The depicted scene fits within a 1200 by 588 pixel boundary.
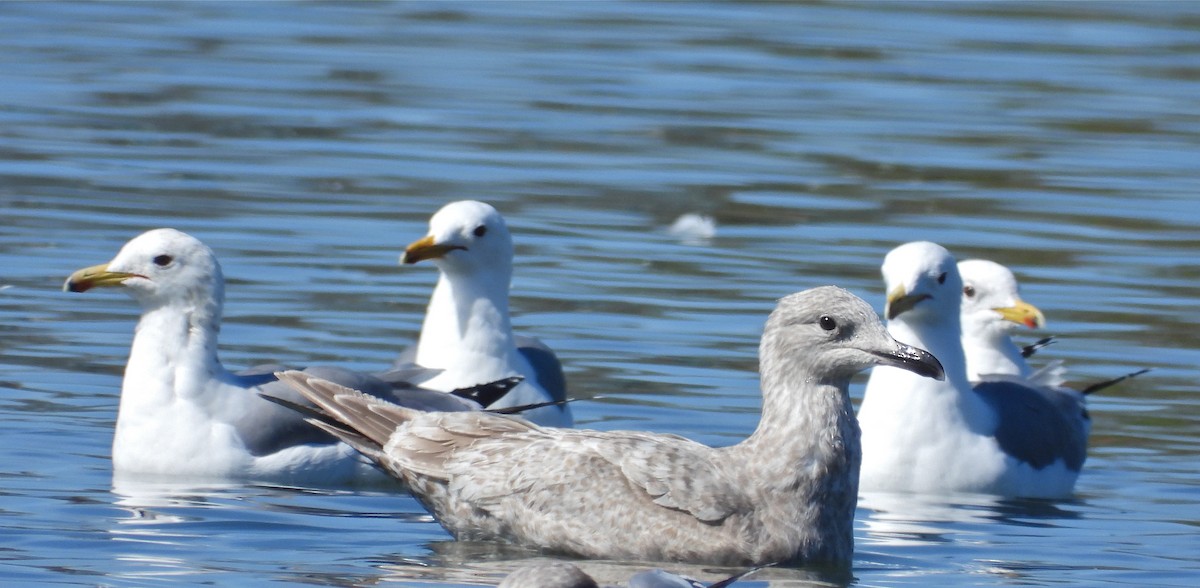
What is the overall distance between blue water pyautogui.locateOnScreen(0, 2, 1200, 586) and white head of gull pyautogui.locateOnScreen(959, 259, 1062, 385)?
23.9 inches

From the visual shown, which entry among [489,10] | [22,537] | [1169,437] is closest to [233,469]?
[22,537]

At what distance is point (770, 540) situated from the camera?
8250 millimetres

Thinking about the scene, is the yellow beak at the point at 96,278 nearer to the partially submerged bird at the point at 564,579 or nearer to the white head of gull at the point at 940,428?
the white head of gull at the point at 940,428

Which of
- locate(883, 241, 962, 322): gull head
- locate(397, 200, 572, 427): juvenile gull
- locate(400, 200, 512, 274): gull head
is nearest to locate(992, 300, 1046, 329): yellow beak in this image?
locate(883, 241, 962, 322): gull head

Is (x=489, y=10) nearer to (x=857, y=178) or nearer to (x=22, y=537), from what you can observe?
(x=857, y=178)

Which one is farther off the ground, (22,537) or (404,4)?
(404,4)

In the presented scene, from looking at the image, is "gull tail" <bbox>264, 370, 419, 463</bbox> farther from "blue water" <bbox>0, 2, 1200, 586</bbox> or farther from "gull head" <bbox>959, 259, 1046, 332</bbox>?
"gull head" <bbox>959, 259, 1046, 332</bbox>

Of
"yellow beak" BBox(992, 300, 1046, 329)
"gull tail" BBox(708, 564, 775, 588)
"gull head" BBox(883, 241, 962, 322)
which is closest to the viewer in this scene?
"gull tail" BBox(708, 564, 775, 588)

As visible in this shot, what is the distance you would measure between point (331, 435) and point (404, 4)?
18.7 metres

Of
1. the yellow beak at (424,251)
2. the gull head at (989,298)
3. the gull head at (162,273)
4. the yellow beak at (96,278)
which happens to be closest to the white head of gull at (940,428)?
the gull head at (989,298)

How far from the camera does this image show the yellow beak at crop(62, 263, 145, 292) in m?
10.1

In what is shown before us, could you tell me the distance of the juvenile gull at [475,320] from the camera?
11047mm

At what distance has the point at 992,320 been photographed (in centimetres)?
1174

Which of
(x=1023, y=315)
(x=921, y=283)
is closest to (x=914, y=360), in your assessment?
(x=921, y=283)
